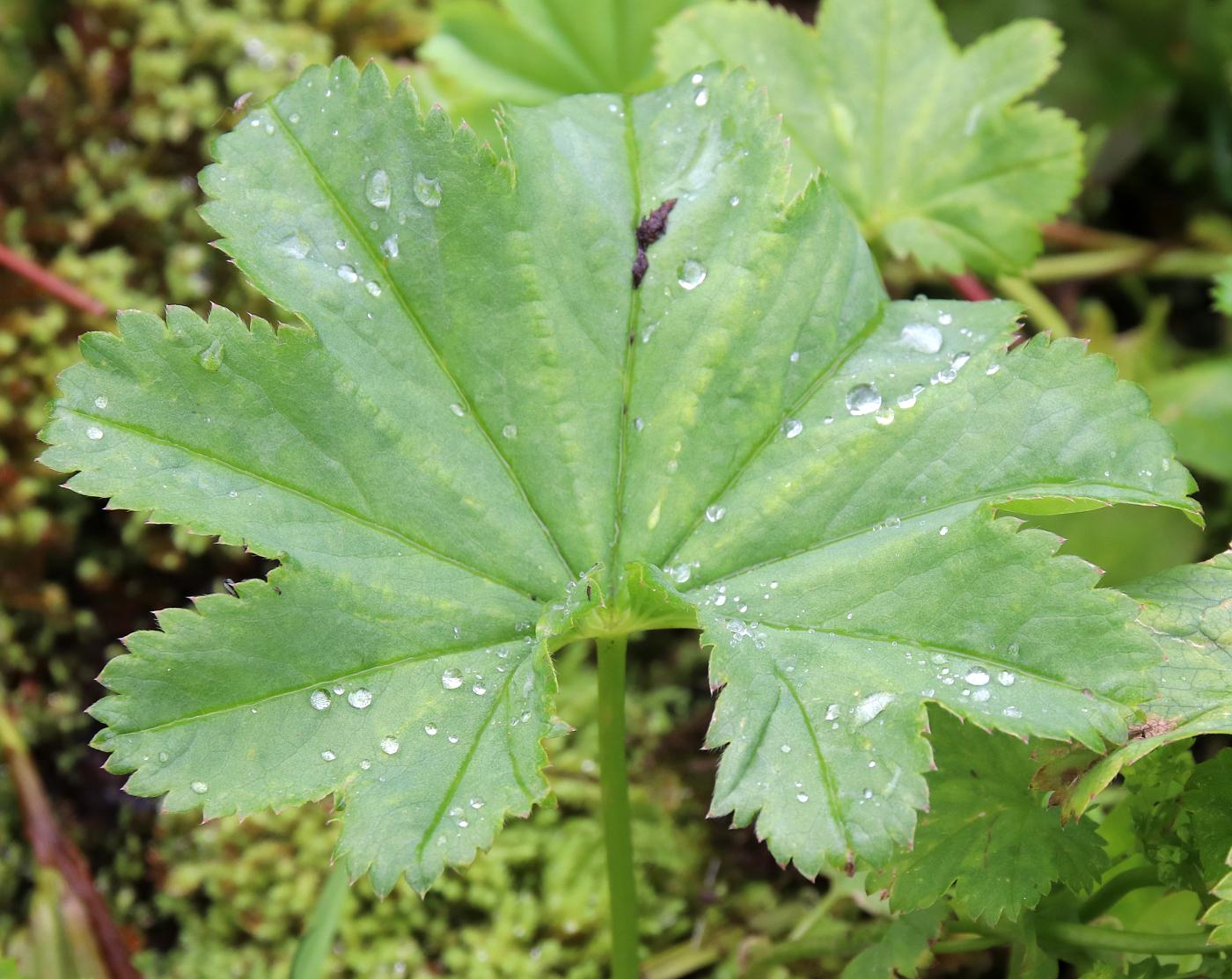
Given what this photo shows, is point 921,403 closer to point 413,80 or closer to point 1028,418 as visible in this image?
point 1028,418

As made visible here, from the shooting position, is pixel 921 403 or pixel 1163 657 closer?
pixel 1163 657

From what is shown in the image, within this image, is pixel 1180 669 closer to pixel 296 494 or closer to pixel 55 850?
pixel 296 494

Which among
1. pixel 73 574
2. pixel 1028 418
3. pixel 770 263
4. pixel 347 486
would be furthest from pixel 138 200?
pixel 1028 418

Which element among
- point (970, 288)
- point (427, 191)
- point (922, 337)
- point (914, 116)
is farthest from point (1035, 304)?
point (427, 191)

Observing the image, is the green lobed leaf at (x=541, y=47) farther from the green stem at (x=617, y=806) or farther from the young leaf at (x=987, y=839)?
the young leaf at (x=987, y=839)

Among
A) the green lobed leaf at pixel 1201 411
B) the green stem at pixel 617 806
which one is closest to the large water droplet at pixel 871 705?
the green stem at pixel 617 806

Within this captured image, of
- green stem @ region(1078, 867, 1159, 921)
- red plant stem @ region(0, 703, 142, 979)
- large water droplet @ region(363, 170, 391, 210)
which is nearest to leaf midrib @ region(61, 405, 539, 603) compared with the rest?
large water droplet @ region(363, 170, 391, 210)

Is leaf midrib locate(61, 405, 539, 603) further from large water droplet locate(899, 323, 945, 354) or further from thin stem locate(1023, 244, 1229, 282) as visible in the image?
thin stem locate(1023, 244, 1229, 282)
